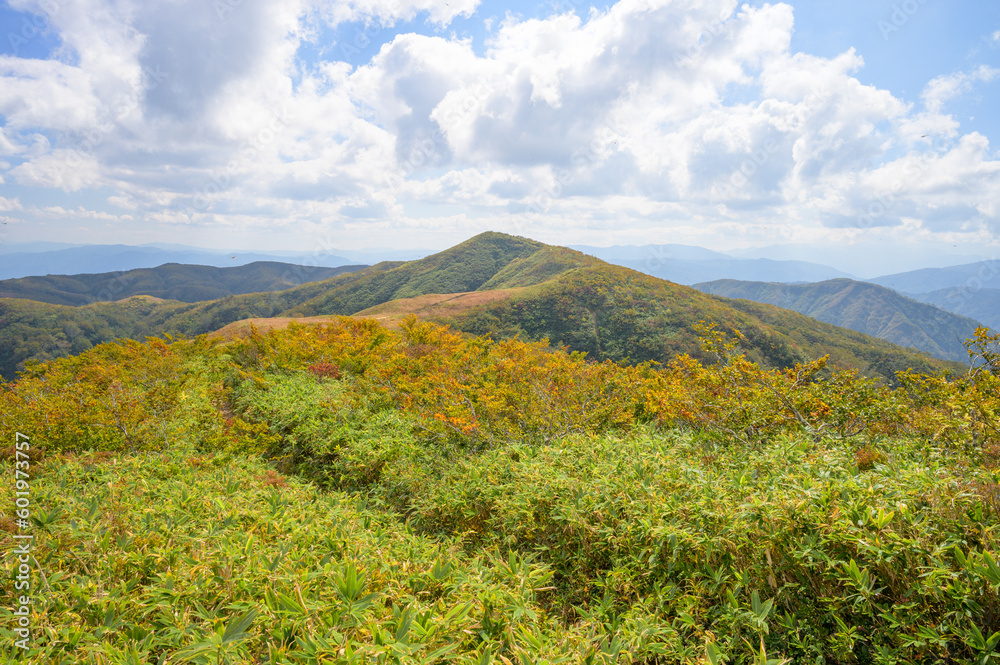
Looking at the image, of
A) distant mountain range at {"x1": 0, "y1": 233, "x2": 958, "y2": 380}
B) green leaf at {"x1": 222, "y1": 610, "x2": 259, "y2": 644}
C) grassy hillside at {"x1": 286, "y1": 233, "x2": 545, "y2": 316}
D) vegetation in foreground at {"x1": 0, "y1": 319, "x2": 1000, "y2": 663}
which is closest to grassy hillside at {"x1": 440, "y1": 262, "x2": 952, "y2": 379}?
distant mountain range at {"x1": 0, "y1": 233, "x2": 958, "y2": 380}

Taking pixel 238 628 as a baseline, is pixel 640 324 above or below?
below

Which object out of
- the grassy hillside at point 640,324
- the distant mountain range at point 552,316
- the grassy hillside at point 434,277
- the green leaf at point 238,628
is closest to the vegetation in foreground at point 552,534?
the green leaf at point 238,628

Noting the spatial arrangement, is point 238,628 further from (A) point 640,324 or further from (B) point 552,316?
(B) point 552,316

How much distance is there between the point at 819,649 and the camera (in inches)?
101

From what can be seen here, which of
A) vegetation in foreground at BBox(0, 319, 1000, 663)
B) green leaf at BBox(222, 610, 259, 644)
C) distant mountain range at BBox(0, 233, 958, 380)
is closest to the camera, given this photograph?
green leaf at BBox(222, 610, 259, 644)

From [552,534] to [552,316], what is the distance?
181 feet

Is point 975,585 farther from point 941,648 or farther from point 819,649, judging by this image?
point 819,649

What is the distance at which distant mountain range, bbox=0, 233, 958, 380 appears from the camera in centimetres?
5200

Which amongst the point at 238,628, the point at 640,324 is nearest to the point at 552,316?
the point at 640,324

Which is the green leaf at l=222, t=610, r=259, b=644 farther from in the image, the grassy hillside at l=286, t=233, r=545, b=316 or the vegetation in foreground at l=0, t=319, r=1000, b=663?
the grassy hillside at l=286, t=233, r=545, b=316

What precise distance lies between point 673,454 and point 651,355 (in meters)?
47.0

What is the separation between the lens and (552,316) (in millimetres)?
58844

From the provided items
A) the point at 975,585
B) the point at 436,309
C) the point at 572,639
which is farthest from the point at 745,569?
the point at 436,309

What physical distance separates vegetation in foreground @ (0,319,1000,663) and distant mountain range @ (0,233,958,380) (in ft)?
80.6
